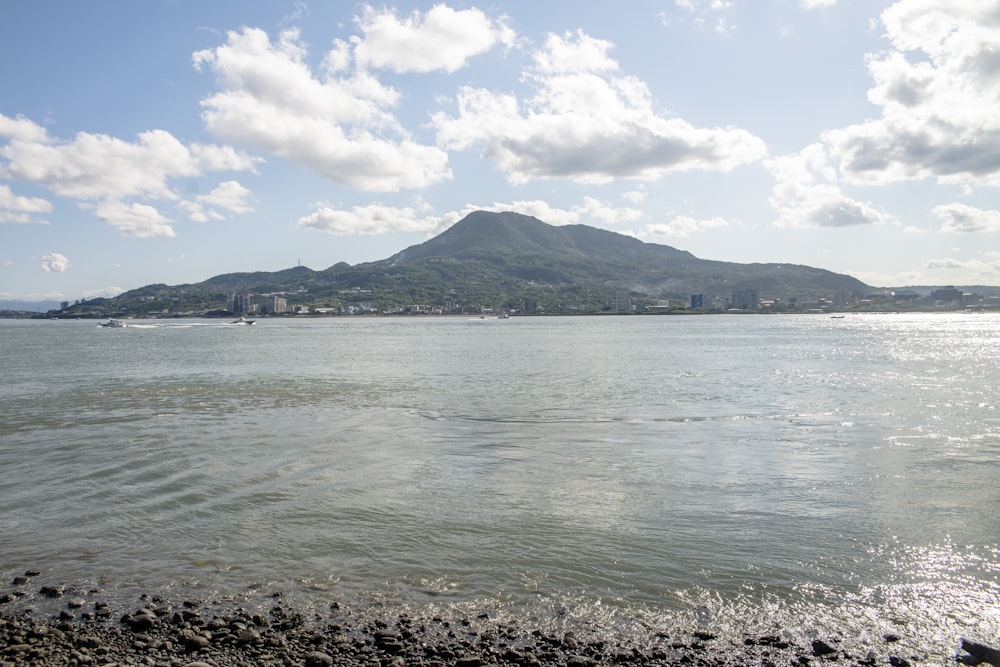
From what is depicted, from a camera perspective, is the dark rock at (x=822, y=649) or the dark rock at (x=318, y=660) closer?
the dark rock at (x=318, y=660)

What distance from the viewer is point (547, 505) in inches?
522

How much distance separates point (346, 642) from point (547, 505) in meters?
6.26

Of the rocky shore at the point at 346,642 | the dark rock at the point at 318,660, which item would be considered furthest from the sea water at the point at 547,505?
the dark rock at the point at 318,660

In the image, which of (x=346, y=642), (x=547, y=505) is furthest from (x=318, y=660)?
(x=547, y=505)

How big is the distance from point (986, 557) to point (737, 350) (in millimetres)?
59998

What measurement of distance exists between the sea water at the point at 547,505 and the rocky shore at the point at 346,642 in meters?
0.48

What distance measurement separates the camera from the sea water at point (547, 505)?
9102 millimetres

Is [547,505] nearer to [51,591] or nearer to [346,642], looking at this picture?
[346,642]

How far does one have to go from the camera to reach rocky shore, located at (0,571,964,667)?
7.21m

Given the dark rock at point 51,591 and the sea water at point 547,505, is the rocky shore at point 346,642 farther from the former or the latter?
the sea water at point 547,505

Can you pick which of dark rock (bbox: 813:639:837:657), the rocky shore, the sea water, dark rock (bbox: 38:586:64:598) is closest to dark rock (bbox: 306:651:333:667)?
the rocky shore

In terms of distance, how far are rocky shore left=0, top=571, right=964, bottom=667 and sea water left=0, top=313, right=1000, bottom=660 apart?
48 cm

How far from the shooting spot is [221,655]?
23.9 ft

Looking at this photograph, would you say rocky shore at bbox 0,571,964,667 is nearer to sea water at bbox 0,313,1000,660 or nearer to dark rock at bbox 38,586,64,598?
dark rock at bbox 38,586,64,598
